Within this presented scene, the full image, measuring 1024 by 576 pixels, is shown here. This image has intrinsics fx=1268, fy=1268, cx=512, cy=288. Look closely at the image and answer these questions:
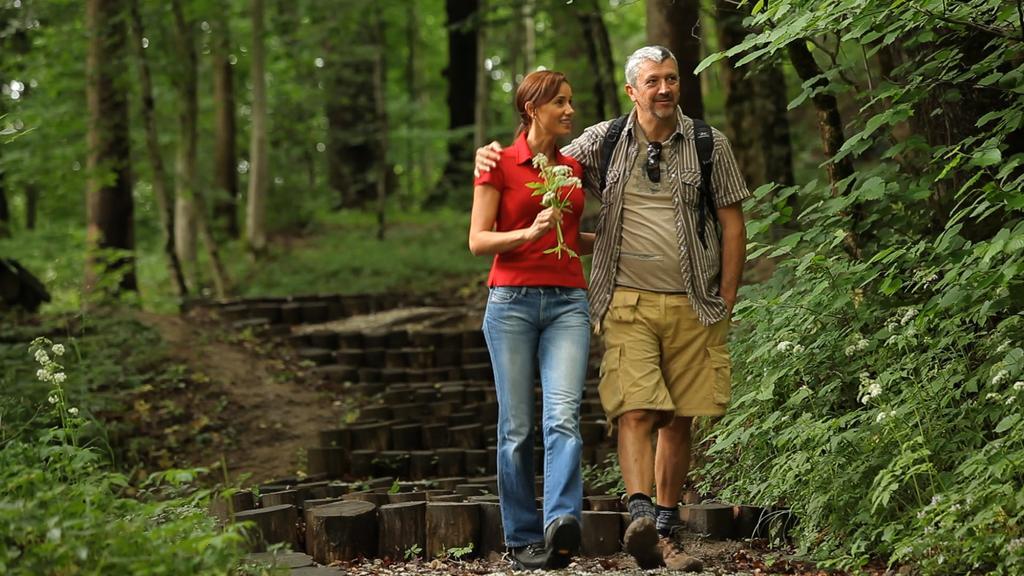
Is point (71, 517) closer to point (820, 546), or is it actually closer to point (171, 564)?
point (171, 564)

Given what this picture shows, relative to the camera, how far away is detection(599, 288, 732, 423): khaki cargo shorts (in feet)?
18.1

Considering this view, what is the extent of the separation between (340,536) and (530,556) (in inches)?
38.3

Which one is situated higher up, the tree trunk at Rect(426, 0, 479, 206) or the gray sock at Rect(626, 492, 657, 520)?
the tree trunk at Rect(426, 0, 479, 206)

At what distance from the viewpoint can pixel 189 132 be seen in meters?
20.0

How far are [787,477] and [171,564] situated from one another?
9.55 feet

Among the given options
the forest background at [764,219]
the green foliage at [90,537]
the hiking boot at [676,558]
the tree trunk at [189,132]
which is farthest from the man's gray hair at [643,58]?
the tree trunk at [189,132]

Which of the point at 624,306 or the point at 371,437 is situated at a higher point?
the point at 624,306

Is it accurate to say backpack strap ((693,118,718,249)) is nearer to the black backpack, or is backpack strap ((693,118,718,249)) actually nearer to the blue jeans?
the black backpack

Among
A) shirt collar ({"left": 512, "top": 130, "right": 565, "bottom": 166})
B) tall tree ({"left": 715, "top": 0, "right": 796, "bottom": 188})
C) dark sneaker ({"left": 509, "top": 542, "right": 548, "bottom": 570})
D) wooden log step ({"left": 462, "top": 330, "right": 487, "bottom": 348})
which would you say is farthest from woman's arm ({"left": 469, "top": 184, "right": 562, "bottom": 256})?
wooden log step ({"left": 462, "top": 330, "right": 487, "bottom": 348})

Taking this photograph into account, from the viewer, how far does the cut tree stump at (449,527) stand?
5918 mm

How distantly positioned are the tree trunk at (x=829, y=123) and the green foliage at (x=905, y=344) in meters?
0.11

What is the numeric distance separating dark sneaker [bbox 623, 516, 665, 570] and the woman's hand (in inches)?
48.4

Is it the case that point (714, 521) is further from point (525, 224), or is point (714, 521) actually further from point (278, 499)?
point (278, 499)

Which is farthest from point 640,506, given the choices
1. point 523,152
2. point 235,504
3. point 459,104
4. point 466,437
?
point 459,104
